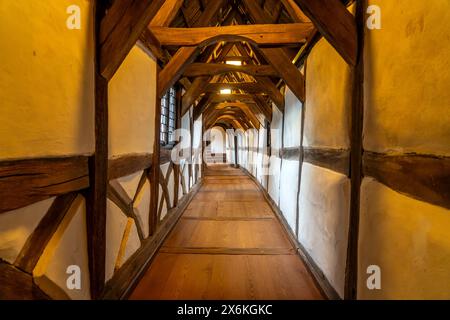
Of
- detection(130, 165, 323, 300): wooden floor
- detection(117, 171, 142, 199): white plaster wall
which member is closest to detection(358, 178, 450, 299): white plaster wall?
detection(130, 165, 323, 300): wooden floor

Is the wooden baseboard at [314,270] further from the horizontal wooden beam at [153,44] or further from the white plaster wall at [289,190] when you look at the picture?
the horizontal wooden beam at [153,44]

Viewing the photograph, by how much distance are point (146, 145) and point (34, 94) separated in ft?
5.37

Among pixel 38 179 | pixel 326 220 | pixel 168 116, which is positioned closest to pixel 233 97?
pixel 168 116

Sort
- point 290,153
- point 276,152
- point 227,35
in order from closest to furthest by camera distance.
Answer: point 227,35 → point 290,153 → point 276,152

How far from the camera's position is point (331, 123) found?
206 cm

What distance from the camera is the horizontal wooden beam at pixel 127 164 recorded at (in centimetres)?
193

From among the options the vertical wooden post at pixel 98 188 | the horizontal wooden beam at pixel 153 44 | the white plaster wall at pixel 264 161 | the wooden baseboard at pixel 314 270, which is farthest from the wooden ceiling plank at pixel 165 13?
the white plaster wall at pixel 264 161

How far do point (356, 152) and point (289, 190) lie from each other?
2132mm

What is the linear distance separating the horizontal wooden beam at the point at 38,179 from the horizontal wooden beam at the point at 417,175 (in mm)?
1634

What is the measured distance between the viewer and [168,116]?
4.02 meters

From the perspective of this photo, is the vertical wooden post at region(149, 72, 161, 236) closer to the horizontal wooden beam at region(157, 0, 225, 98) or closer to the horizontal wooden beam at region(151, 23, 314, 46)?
the horizontal wooden beam at region(157, 0, 225, 98)

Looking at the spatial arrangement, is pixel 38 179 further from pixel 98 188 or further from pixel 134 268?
pixel 134 268

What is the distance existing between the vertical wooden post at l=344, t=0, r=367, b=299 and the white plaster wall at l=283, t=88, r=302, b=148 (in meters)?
1.58

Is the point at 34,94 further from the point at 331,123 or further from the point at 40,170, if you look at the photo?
the point at 331,123
